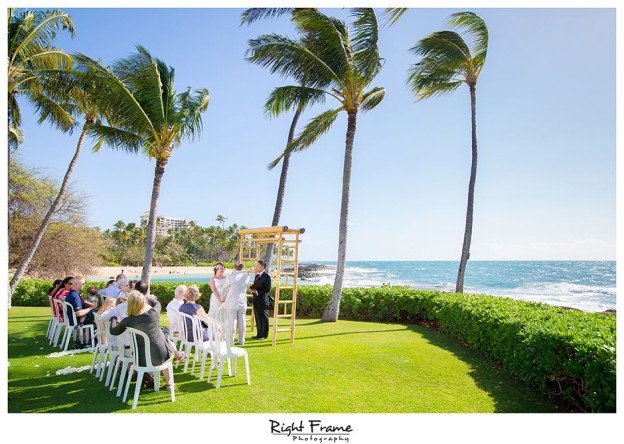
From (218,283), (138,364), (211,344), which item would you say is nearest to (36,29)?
(218,283)

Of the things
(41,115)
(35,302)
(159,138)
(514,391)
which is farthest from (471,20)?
(35,302)

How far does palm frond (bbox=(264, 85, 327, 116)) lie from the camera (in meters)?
9.99

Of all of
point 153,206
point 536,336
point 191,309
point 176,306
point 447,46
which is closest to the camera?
point 536,336

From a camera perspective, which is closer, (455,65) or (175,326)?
(175,326)

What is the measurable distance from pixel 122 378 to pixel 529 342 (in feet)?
15.9

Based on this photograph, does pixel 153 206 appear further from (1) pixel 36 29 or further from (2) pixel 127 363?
(2) pixel 127 363

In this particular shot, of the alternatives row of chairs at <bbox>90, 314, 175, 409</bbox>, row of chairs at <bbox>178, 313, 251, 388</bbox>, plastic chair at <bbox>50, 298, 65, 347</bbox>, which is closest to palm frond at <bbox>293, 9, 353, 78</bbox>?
row of chairs at <bbox>178, 313, 251, 388</bbox>

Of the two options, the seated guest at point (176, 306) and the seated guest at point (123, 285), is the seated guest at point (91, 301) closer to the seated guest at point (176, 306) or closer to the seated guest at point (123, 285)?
the seated guest at point (123, 285)

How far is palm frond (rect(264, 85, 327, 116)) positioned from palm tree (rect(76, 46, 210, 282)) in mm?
1923

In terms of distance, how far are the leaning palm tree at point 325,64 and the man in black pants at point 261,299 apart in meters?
2.81

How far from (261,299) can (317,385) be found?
351 centimetres

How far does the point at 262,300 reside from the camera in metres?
8.31

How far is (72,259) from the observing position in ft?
67.3

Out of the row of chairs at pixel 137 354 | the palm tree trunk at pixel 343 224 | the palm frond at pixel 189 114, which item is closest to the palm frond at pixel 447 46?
the palm tree trunk at pixel 343 224
